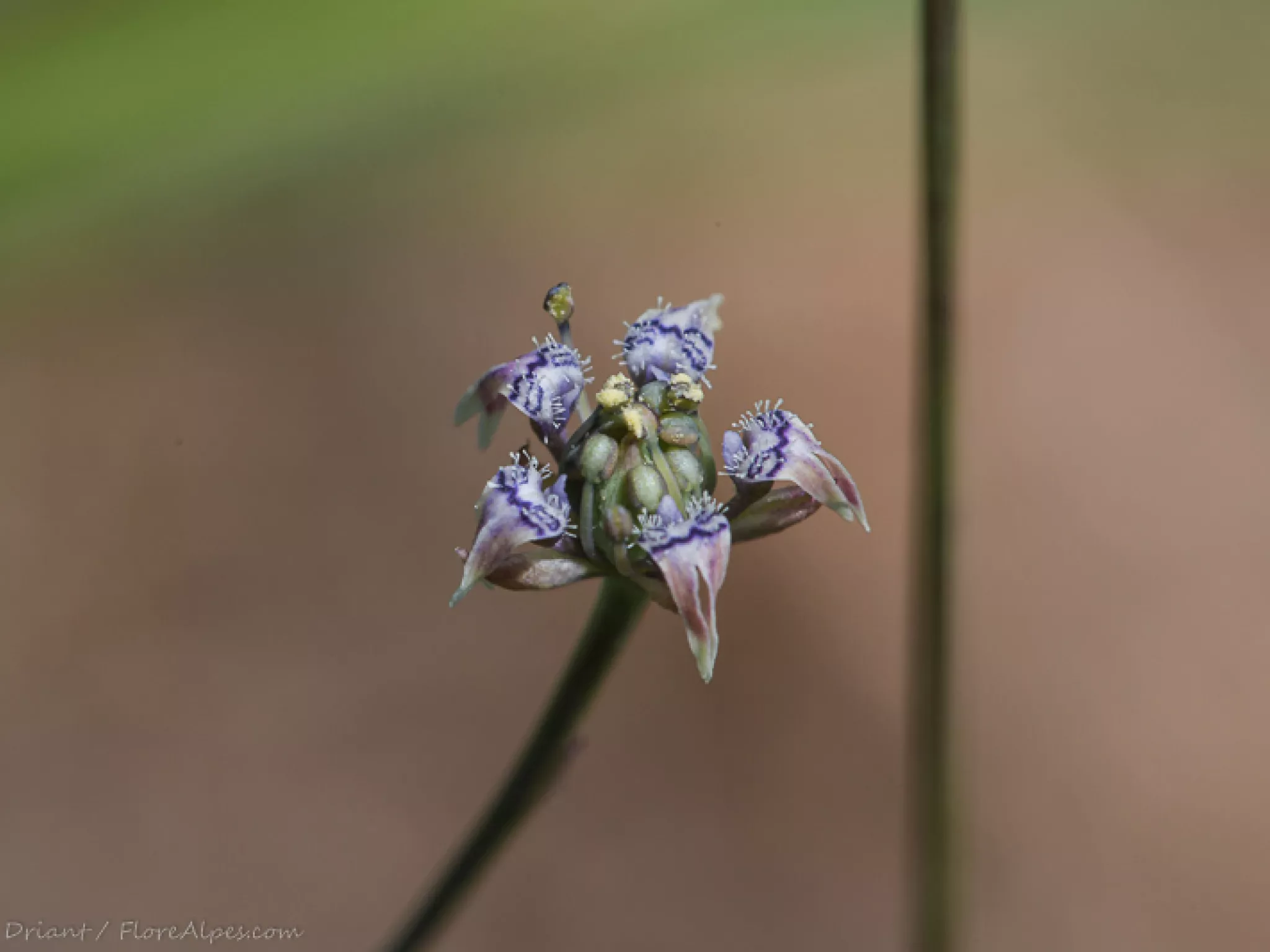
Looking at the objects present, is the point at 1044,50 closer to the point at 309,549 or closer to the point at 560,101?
the point at 560,101

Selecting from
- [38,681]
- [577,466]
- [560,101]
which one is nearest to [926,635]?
[577,466]

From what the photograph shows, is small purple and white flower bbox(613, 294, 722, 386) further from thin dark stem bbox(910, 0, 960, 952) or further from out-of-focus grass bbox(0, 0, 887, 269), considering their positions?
out-of-focus grass bbox(0, 0, 887, 269)

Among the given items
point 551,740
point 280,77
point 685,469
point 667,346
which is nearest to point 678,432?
point 685,469

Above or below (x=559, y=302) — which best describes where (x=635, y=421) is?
below

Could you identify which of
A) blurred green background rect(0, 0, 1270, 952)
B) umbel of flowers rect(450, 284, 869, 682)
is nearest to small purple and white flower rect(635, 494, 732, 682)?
umbel of flowers rect(450, 284, 869, 682)

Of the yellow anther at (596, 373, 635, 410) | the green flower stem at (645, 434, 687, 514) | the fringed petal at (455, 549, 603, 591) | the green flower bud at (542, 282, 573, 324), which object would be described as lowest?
the fringed petal at (455, 549, 603, 591)

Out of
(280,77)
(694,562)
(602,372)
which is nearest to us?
(694,562)

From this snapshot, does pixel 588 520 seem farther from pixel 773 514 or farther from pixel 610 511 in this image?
pixel 773 514

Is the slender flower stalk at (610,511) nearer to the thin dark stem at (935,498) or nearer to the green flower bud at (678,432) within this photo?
the green flower bud at (678,432)
